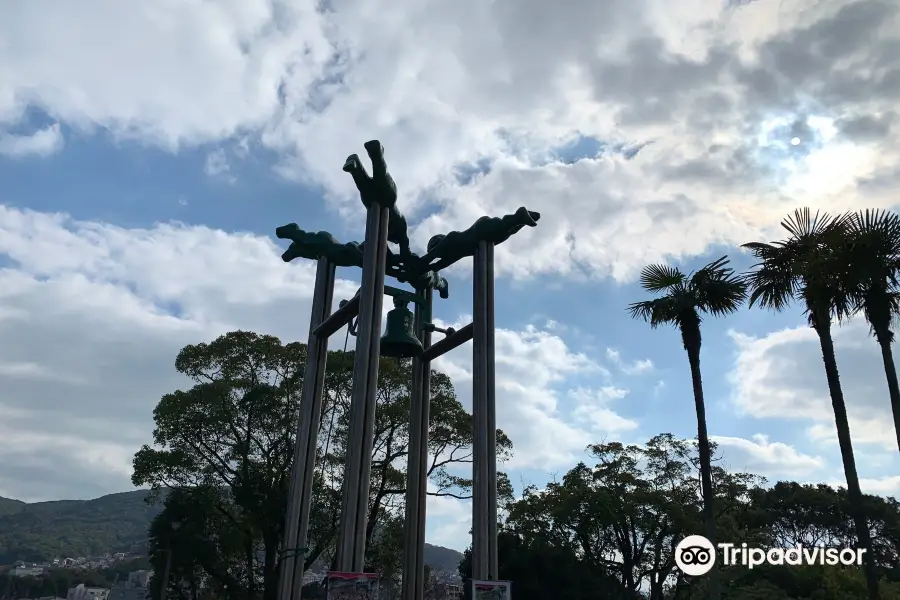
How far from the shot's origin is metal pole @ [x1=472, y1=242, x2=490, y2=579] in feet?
36.5

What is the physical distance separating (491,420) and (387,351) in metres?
2.53

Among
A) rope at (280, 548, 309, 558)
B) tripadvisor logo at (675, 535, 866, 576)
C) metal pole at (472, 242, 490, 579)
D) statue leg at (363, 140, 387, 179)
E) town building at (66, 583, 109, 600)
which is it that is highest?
statue leg at (363, 140, 387, 179)

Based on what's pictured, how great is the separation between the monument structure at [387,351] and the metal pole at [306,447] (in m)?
0.02

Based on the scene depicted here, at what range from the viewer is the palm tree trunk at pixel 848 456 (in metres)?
13.1

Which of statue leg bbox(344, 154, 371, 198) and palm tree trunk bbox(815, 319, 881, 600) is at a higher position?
statue leg bbox(344, 154, 371, 198)

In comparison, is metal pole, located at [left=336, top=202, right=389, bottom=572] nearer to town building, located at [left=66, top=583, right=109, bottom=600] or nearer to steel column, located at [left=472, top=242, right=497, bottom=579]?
steel column, located at [left=472, top=242, right=497, bottom=579]

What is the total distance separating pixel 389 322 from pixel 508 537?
18.7m

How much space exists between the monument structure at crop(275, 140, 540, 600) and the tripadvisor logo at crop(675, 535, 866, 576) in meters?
7.51

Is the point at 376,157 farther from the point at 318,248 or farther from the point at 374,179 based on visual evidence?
the point at 318,248

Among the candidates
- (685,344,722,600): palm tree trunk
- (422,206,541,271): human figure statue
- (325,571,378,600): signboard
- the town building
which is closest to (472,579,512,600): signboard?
(325,571,378,600): signboard

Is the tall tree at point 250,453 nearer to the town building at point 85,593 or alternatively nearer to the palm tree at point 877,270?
the palm tree at point 877,270

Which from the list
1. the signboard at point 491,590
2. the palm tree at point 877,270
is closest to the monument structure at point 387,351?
the signboard at point 491,590

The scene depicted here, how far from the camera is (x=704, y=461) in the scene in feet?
55.6

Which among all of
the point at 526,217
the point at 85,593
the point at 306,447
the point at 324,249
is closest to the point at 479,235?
the point at 526,217
